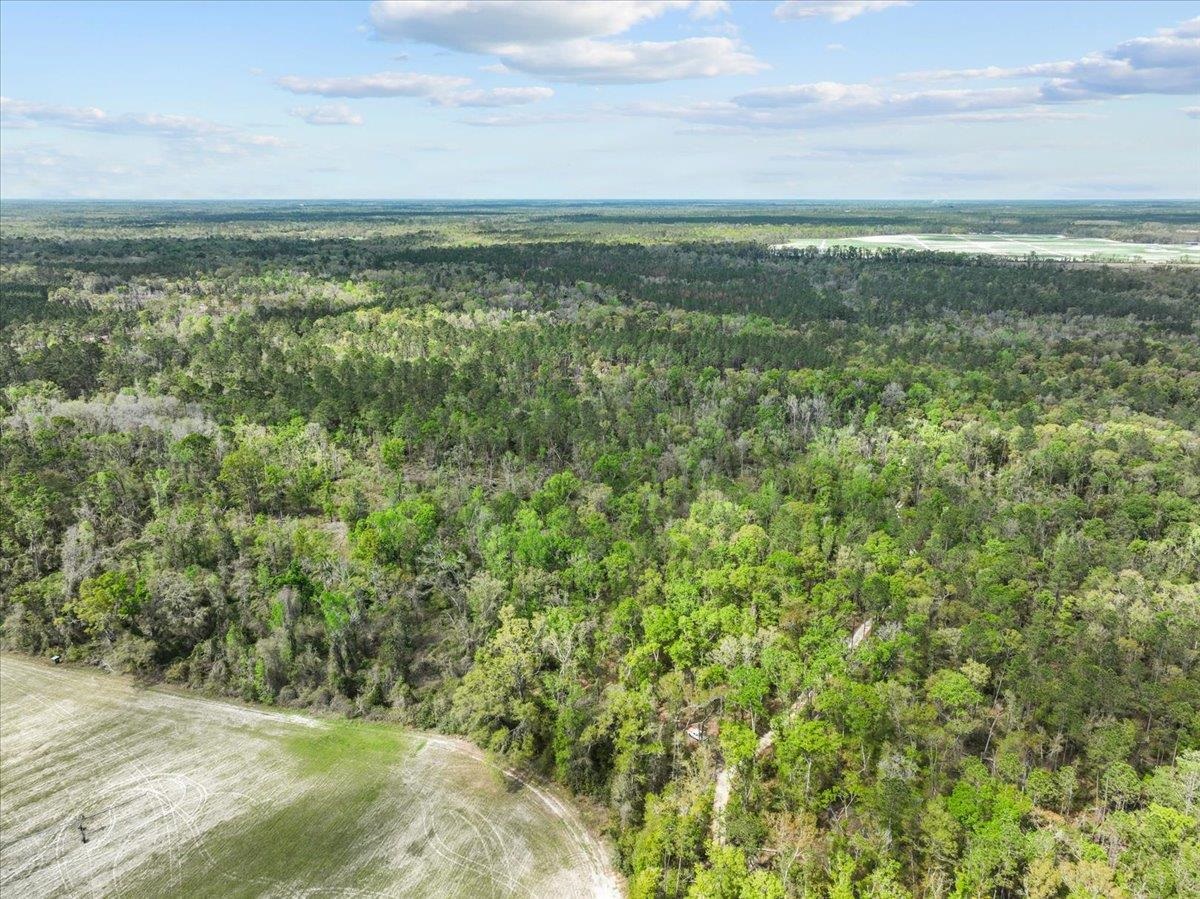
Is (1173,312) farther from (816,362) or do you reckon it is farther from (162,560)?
(162,560)

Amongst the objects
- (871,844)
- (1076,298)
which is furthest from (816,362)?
(1076,298)

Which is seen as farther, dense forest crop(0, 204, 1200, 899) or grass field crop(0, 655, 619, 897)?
grass field crop(0, 655, 619, 897)

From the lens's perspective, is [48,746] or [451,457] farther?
[451,457]

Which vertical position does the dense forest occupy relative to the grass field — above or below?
above

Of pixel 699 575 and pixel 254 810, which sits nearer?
pixel 254 810

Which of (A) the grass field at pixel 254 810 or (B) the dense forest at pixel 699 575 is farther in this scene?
(A) the grass field at pixel 254 810
